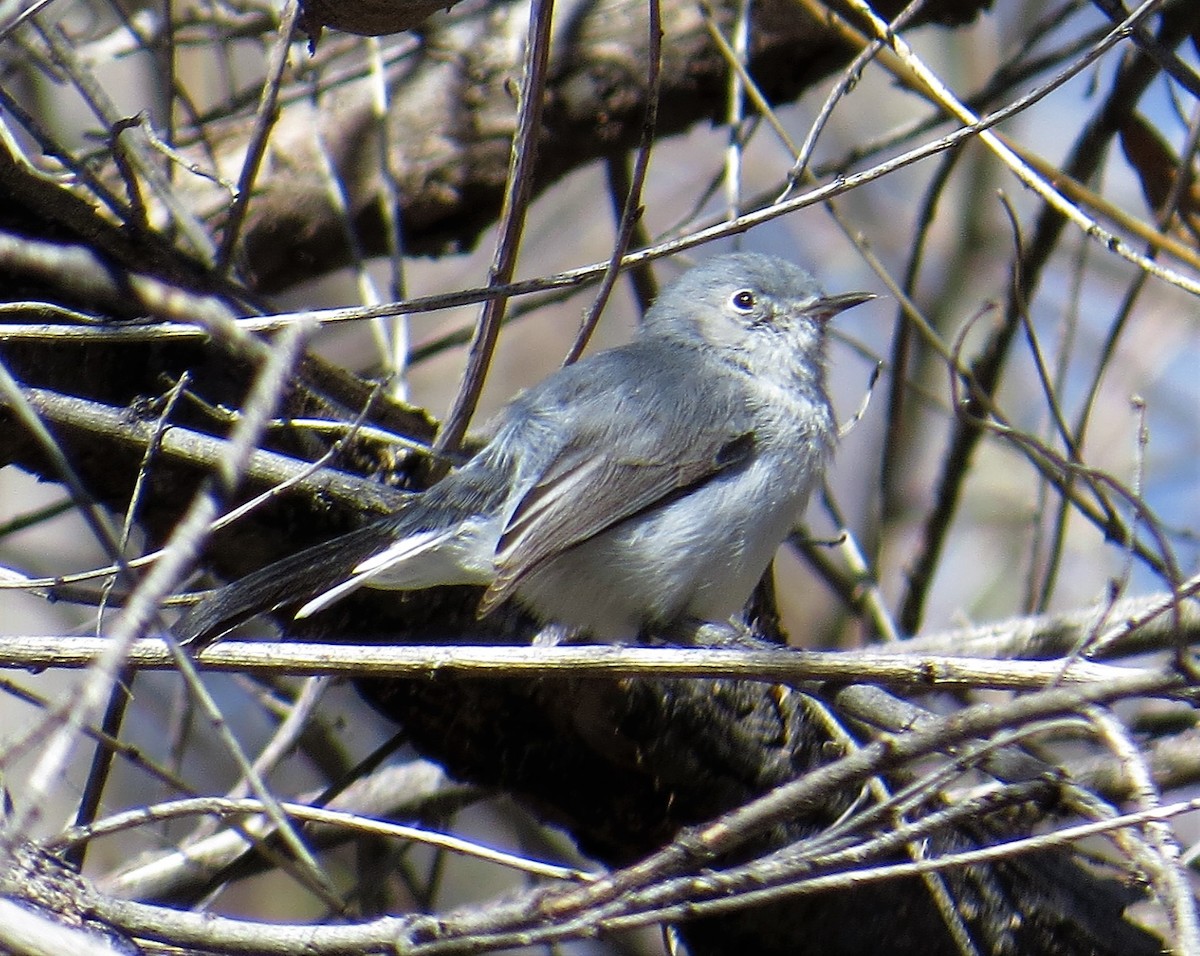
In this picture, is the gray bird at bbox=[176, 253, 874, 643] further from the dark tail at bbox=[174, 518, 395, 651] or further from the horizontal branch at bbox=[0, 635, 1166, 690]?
the horizontal branch at bbox=[0, 635, 1166, 690]

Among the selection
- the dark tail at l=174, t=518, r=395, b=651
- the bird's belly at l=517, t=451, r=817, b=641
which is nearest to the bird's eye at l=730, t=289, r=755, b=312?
the bird's belly at l=517, t=451, r=817, b=641

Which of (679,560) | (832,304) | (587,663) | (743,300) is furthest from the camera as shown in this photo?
(743,300)

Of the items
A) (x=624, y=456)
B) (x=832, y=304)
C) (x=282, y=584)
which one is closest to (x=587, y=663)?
(x=282, y=584)

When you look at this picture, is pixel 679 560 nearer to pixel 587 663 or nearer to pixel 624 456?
pixel 624 456

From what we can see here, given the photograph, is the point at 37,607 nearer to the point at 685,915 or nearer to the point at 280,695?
the point at 280,695

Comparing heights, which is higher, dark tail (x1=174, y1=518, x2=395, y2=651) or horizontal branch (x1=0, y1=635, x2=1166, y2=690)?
dark tail (x1=174, y1=518, x2=395, y2=651)

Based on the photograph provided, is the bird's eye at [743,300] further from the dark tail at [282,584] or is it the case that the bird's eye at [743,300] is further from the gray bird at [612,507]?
the dark tail at [282,584]
